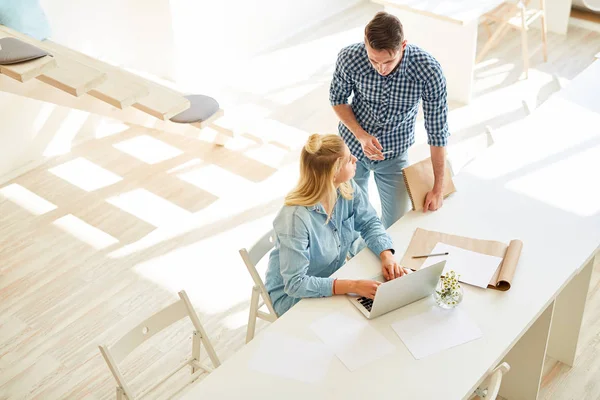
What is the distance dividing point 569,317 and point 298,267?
1.48m

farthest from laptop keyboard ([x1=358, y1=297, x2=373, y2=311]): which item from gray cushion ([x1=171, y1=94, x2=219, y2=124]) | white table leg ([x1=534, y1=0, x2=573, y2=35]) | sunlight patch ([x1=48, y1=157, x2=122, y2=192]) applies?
white table leg ([x1=534, y1=0, x2=573, y2=35])

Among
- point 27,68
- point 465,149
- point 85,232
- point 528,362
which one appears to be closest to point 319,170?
point 528,362

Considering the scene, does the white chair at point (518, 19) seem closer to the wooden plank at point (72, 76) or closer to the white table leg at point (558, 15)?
the white table leg at point (558, 15)

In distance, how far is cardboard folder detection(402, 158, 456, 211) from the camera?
11.2 ft

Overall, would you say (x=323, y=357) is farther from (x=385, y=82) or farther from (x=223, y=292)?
(x=223, y=292)

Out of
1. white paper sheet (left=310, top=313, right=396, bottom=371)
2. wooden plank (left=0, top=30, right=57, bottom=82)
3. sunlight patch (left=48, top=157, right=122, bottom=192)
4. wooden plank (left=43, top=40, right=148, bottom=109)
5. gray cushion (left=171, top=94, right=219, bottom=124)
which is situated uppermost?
wooden plank (left=0, top=30, right=57, bottom=82)

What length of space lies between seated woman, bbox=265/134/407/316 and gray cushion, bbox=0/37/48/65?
6.45 ft

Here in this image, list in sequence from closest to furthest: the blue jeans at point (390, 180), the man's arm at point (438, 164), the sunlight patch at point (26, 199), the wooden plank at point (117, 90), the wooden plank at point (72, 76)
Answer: the man's arm at point (438, 164), the blue jeans at point (390, 180), the wooden plank at point (72, 76), the wooden plank at point (117, 90), the sunlight patch at point (26, 199)

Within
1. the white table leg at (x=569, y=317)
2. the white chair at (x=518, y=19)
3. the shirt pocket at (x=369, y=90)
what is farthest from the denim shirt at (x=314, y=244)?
the white chair at (x=518, y=19)

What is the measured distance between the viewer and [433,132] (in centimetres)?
339

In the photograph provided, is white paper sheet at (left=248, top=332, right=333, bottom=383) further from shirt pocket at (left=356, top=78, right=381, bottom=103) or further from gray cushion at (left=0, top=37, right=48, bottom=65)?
gray cushion at (left=0, top=37, right=48, bottom=65)

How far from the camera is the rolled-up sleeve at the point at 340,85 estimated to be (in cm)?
346

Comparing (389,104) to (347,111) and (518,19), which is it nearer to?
(347,111)

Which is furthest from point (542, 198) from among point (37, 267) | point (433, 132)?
point (37, 267)
